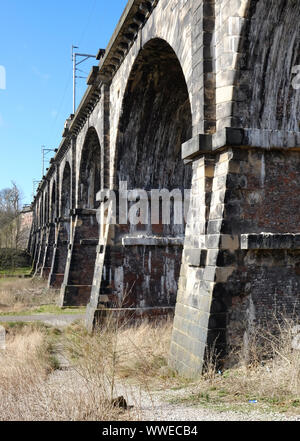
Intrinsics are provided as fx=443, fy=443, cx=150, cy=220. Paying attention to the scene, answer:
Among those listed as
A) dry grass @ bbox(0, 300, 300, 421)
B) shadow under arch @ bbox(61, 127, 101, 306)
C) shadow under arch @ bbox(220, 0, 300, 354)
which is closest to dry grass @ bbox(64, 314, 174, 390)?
dry grass @ bbox(0, 300, 300, 421)

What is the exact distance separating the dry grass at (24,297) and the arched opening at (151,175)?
5.92m

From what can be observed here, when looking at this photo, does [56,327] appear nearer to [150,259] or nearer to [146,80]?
[150,259]

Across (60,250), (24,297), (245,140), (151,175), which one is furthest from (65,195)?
(245,140)

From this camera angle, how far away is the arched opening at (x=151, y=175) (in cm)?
1049

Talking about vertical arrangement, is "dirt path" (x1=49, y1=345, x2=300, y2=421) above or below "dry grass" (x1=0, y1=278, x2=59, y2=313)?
above

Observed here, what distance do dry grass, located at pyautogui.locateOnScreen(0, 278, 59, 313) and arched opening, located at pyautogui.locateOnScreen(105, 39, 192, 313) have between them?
19.4 feet

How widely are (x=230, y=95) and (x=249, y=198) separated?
131 cm

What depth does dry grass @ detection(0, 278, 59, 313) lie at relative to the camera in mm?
16059

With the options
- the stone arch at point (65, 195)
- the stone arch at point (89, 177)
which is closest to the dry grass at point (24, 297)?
the stone arch at point (65, 195)

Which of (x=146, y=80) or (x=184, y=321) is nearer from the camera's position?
(x=184, y=321)

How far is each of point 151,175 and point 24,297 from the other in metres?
9.56

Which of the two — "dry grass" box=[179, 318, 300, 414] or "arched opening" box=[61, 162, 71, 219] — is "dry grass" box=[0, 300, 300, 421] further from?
"arched opening" box=[61, 162, 71, 219]
